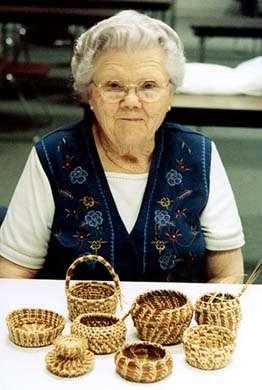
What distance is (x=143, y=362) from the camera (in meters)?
1.57

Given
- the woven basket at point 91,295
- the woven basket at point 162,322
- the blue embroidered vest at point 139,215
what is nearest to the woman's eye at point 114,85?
the blue embroidered vest at point 139,215

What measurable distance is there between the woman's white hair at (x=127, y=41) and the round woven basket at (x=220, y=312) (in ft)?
2.26

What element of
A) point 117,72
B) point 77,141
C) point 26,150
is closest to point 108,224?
point 77,141

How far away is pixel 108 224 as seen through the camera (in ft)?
7.11

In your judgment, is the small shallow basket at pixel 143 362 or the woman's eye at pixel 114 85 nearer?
the small shallow basket at pixel 143 362

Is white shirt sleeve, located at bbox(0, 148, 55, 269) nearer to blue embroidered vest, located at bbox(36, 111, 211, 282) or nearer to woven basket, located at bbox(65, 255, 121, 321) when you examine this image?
blue embroidered vest, located at bbox(36, 111, 211, 282)

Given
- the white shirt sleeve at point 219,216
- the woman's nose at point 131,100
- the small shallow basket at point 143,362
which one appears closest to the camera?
the small shallow basket at point 143,362

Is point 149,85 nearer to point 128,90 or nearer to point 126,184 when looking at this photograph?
point 128,90

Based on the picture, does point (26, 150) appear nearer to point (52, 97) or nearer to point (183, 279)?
point (52, 97)

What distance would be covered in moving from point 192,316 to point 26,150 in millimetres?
4319

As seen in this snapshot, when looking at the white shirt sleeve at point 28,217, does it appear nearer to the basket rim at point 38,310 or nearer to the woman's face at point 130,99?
the woman's face at point 130,99

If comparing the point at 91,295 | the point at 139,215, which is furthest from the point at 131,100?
the point at 91,295

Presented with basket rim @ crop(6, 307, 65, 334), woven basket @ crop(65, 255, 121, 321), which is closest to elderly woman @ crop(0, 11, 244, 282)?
woven basket @ crop(65, 255, 121, 321)

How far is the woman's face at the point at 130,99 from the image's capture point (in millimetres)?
2102
